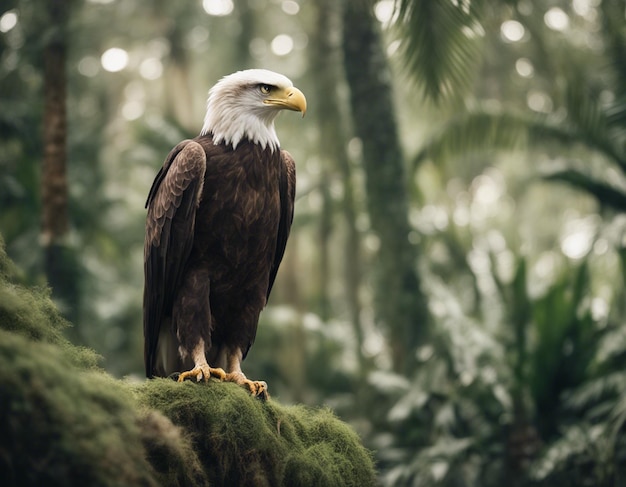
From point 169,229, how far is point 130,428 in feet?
5.74

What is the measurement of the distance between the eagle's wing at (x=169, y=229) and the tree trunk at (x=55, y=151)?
9.54 ft

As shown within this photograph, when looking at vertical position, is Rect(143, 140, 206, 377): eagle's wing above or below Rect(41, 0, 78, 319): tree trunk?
below

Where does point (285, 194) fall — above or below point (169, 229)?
above

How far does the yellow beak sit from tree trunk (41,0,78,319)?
341 cm

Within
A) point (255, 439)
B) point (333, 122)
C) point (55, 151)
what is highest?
point (333, 122)

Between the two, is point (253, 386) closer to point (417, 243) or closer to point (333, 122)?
point (417, 243)

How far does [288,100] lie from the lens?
4.76 m

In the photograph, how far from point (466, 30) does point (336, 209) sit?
7.20 m

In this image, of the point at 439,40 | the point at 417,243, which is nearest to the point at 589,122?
the point at 417,243

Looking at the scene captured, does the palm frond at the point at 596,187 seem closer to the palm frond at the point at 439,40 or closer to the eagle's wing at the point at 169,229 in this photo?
the palm frond at the point at 439,40

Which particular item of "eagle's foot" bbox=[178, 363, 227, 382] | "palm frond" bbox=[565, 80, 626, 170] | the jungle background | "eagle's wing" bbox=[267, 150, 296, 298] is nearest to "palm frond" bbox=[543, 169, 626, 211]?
the jungle background

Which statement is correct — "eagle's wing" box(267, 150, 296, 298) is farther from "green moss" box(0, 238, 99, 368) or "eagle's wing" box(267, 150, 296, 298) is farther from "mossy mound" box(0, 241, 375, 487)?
"green moss" box(0, 238, 99, 368)

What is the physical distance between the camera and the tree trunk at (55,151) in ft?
24.5

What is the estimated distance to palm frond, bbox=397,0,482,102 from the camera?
18.4 ft
